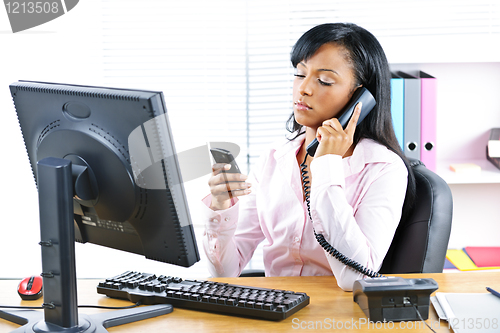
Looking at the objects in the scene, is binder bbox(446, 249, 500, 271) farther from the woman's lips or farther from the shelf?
the woman's lips

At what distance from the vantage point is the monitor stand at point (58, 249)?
0.85 m

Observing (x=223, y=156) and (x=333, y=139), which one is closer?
(x=223, y=156)

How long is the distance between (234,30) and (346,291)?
1.64 m

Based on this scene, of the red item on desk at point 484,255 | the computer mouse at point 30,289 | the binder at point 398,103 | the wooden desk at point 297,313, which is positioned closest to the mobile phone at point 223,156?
the wooden desk at point 297,313

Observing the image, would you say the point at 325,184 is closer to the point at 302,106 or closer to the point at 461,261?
the point at 302,106

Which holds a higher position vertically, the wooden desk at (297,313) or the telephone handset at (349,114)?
the telephone handset at (349,114)

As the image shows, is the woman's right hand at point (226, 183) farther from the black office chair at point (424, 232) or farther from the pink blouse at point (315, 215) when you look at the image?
the black office chair at point (424, 232)

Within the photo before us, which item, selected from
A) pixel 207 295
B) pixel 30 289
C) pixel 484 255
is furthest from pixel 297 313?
pixel 484 255

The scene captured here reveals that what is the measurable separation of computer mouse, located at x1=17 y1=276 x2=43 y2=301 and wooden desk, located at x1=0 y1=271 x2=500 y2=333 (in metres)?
0.02

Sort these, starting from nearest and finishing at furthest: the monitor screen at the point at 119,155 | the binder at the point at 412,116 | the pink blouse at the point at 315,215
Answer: the monitor screen at the point at 119,155
the pink blouse at the point at 315,215
the binder at the point at 412,116

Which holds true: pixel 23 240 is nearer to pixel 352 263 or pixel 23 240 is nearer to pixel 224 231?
pixel 224 231

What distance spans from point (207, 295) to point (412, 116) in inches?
52.1

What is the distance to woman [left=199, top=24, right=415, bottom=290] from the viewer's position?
3.95 feet

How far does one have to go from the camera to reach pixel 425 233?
1325 millimetres
